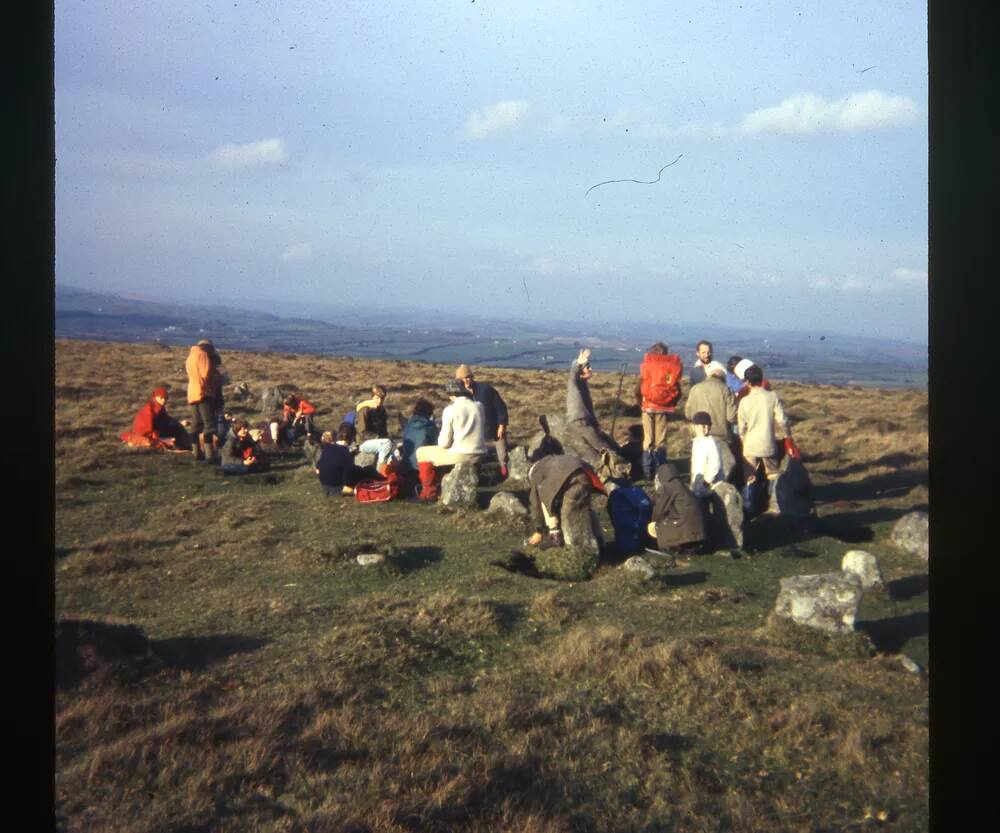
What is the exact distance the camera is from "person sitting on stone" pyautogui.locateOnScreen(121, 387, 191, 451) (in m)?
12.7

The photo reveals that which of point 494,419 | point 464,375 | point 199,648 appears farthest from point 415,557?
point 494,419

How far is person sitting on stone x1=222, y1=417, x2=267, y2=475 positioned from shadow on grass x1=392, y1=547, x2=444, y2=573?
3.94 meters

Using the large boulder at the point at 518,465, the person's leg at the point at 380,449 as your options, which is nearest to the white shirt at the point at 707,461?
the large boulder at the point at 518,465

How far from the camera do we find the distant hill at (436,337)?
24.0m

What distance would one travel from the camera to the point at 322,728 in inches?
176

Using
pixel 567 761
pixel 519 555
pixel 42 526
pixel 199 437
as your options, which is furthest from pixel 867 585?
pixel 199 437

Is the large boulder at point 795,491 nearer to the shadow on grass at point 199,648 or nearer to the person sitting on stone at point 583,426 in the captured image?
the person sitting on stone at point 583,426

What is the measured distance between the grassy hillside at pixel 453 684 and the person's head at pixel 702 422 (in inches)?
43.2

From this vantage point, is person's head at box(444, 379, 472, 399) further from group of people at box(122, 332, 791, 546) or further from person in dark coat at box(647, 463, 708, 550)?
person in dark coat at box(647, 463, 708, 550)

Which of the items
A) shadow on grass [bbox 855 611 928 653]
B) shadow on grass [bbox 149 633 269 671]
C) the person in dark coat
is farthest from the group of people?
shadow on grass [bbox 149 633 269 671]

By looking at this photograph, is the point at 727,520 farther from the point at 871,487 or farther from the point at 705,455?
the point at 871,487

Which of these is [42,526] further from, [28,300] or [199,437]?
[199,437]

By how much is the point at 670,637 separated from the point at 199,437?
784cm

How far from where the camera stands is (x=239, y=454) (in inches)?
442
